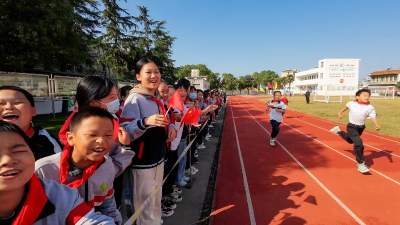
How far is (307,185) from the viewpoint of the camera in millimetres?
3949

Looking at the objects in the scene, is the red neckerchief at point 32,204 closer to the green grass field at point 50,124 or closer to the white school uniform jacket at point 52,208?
the white school uniform jacket at point 52,208

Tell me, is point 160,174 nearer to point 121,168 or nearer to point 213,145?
point 121,168

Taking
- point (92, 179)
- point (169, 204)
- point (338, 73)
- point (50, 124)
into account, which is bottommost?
point (169, 204)

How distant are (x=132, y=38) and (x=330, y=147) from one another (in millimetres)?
20286

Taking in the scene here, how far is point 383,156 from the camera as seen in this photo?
5621mm

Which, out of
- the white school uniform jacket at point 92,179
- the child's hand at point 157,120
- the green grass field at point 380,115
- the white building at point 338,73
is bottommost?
Answer: the green grass field at point 380,115

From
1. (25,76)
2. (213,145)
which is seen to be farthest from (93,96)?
(25,76)

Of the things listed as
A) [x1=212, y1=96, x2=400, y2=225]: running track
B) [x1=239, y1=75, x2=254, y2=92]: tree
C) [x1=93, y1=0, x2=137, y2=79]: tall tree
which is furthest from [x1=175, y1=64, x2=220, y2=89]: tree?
[x1=212, y1=96, x2=400, y2=225]: running track

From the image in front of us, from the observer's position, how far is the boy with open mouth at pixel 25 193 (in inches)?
30.9

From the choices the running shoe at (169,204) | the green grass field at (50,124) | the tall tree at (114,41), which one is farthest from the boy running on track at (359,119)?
the tall tree at (114,41)

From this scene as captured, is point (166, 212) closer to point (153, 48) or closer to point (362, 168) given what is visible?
point (362, 168)

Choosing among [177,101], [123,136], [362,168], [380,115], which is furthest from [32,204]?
[380,115]

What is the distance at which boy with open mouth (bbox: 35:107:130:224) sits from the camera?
1.26 m

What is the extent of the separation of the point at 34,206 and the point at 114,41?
22.7 metres
